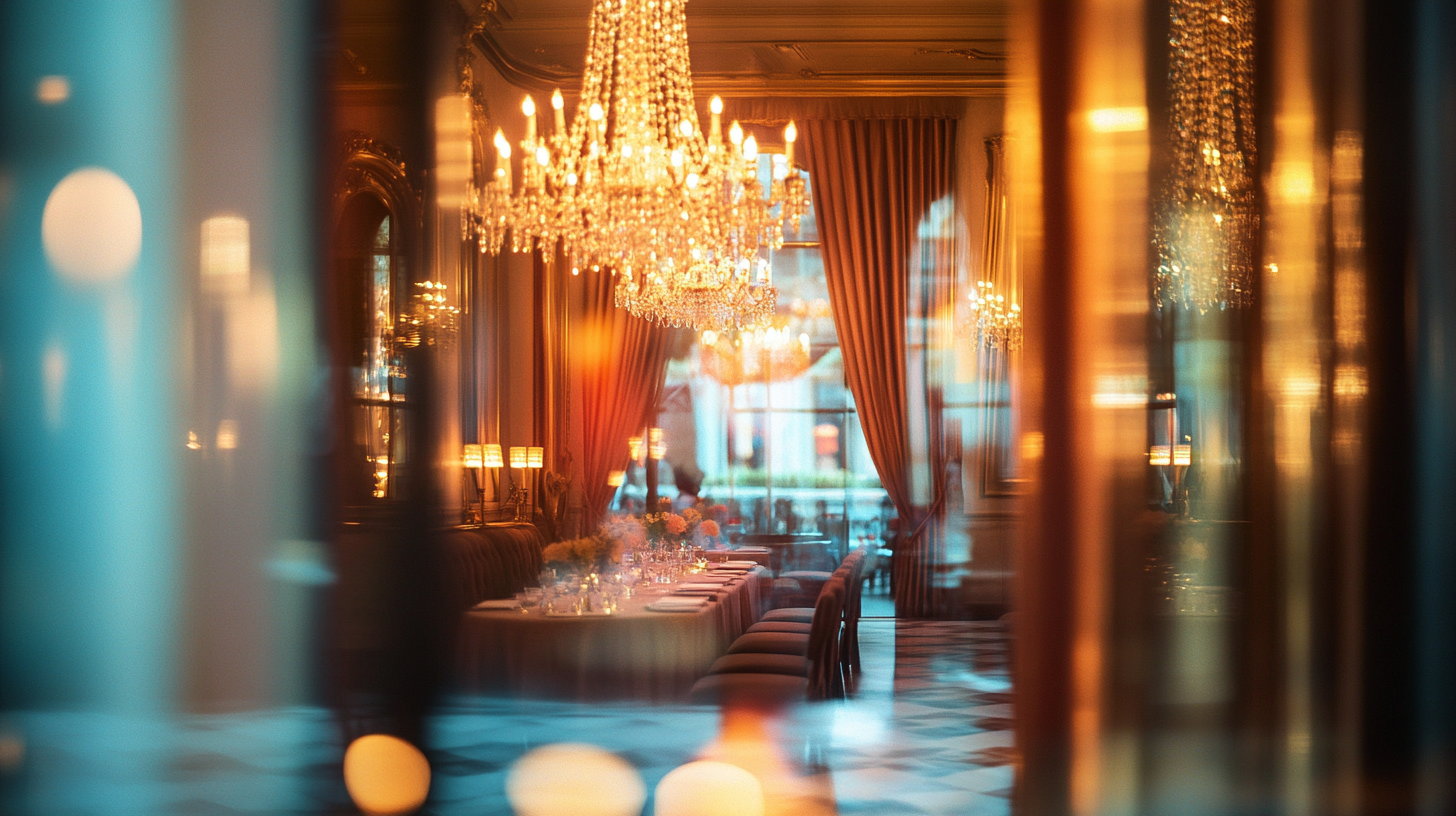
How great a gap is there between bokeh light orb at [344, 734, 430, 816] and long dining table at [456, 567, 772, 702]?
6.62 feet

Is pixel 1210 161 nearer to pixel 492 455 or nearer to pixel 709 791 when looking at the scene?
pixel 709 791

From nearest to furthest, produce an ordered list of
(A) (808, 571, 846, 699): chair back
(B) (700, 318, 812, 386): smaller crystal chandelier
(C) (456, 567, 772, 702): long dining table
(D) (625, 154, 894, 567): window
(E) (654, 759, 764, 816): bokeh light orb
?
1. (E) (654, 759, 764, 816): bokeh light orb
2. (A) (808, 571, 846, 699): chair back
3. (C) (456, 567, 772, 702): long dining table
4. (D) (625, 154, 894, 567): window
5. (B) (700, 318, 812, 386): smaller crystal chandelier

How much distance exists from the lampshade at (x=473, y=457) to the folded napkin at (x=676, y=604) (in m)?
3.03

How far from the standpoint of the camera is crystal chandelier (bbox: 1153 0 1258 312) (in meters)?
2.13

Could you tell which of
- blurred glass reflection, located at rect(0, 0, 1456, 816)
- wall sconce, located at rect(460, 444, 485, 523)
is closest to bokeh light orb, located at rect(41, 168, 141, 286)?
blurred glass reflection, located at rect(0, 0, 1456, 816)

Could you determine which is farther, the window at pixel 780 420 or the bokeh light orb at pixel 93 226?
the window at pixel 780 420

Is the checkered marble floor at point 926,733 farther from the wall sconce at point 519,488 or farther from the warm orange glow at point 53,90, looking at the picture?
the warm orange glow at point 53,90

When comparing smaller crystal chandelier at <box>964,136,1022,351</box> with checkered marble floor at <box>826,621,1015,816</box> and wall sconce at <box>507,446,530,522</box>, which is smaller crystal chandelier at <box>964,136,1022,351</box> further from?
wall sconce at <box>507,446,530,522</box>

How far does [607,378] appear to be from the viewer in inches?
361

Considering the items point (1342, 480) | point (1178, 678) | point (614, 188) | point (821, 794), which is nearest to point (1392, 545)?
point (1342, 480)

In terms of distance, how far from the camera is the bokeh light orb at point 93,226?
2443 mm

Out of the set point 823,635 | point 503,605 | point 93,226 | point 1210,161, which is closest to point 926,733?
point 823,635

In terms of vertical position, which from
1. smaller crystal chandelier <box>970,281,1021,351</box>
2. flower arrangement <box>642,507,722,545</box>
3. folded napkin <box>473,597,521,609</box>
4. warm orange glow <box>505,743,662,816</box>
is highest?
smaller crystal chandelier <box>970,281,1021,351</box>

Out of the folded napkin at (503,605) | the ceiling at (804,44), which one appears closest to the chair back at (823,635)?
the folded napkin at (503,605)
